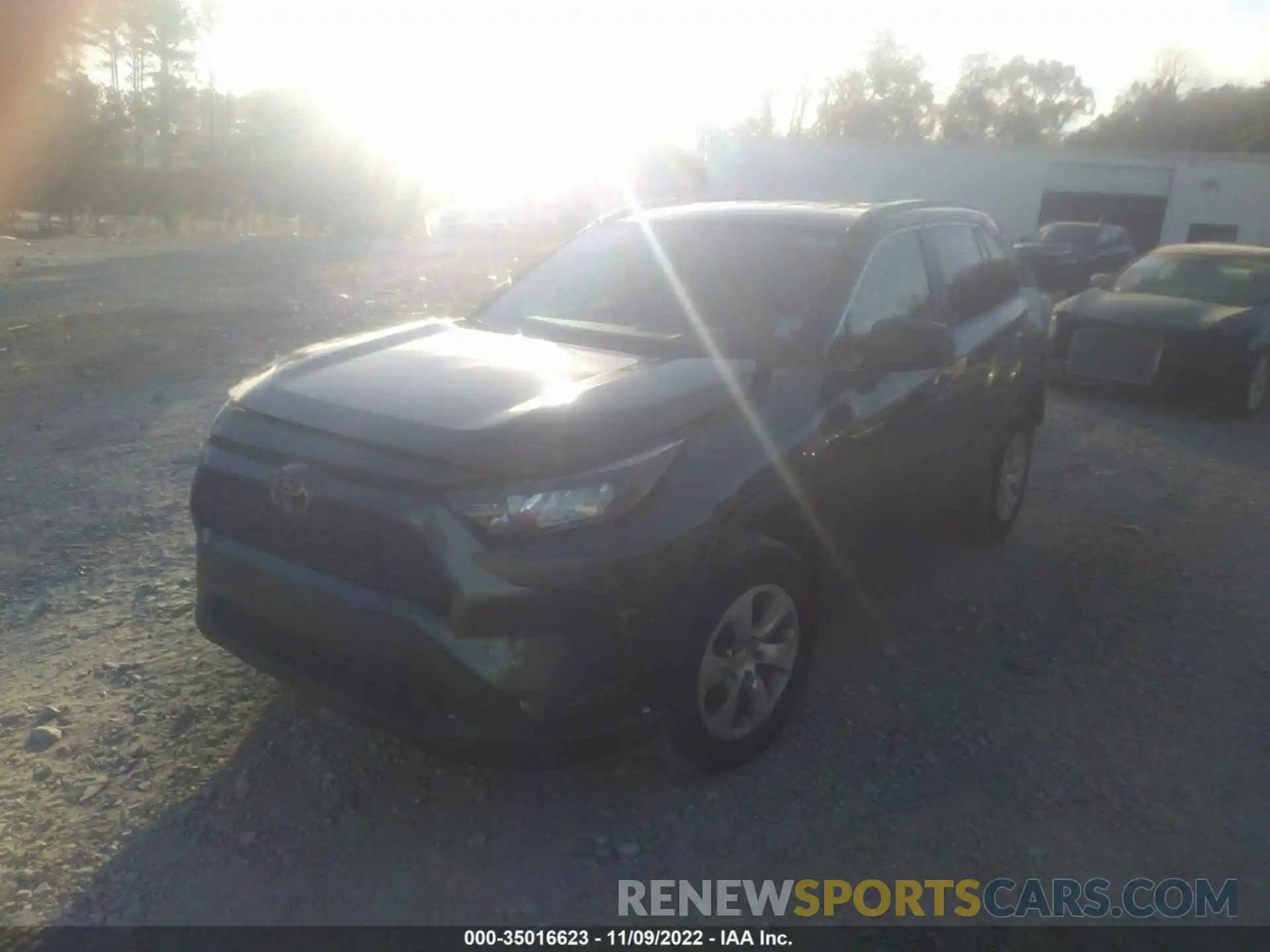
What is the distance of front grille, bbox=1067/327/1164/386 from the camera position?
9.84 meters

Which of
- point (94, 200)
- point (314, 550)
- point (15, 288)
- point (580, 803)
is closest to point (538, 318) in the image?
point (314, 550)

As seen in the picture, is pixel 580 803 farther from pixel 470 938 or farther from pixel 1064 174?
pixel 1064 174

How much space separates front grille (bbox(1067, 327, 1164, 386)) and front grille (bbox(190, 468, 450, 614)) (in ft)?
28.4

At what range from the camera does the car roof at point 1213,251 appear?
36.0 ft

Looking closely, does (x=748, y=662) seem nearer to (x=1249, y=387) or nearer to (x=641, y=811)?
(x=641, y=811)

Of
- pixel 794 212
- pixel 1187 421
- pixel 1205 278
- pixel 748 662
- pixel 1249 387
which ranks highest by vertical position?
pixel 794 212

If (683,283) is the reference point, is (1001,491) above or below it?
below

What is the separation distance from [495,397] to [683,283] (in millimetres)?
1371

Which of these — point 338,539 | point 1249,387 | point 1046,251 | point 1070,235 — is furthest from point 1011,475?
point 1070,235

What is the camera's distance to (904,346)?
12.9 ft

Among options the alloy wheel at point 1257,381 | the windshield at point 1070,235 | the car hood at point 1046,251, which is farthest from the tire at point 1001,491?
the windshield at point 1070,235

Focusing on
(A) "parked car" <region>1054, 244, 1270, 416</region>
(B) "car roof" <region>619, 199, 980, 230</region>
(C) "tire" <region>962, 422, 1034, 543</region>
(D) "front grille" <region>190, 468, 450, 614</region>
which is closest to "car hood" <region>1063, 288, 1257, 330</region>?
(A) "parked car" <region>1054, 244, 1270, 416</region>

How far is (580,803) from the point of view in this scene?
3438 millimetres

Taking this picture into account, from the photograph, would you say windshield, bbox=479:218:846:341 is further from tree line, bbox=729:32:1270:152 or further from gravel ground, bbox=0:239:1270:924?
tree line, bbox=729:32:1270:152
